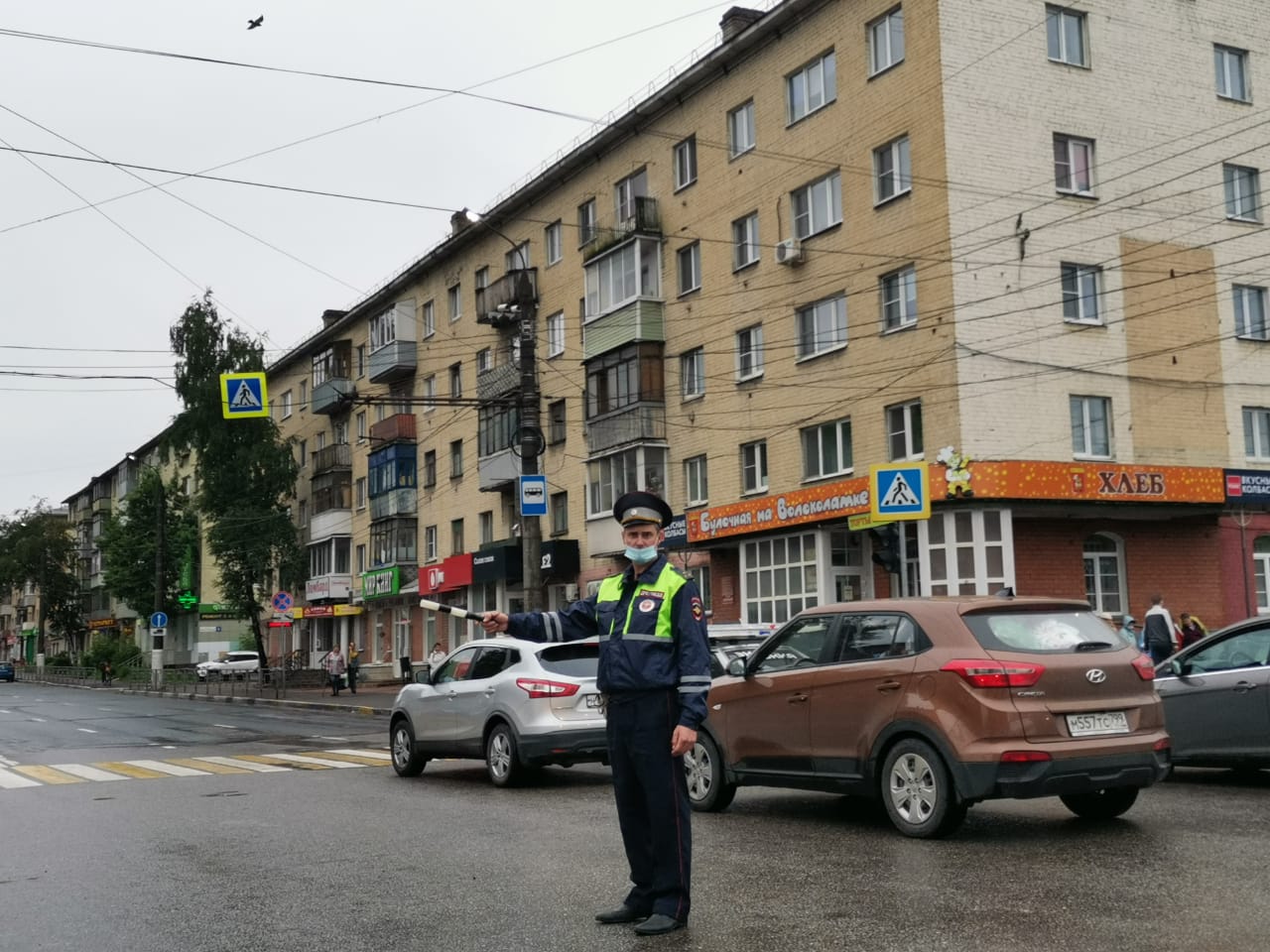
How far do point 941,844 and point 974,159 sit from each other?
20.3 m

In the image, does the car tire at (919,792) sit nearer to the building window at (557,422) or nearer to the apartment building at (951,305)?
the apartment building at (951,305)

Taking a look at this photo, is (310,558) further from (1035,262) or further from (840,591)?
(1035,262)

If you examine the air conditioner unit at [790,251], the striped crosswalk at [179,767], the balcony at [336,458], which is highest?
the air conditioner unit at [790,251]

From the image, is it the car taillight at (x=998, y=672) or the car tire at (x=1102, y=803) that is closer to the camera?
the car taillight at (x=998, y=672)

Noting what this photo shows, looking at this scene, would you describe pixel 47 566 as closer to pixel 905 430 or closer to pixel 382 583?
pixel 382 583

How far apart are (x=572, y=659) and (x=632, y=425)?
21.9 meters

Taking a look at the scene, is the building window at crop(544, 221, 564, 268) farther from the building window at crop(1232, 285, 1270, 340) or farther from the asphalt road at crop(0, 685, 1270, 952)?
the asphalt road at crop(0, 685, 1270, 952)

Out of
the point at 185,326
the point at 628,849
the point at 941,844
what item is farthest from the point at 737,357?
the point at 185,326

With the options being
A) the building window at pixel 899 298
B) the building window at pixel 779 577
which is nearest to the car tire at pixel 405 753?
the building window at pixel 779 577

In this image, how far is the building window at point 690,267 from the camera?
34.6m

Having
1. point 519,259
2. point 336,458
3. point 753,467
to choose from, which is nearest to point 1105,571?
point 753,467

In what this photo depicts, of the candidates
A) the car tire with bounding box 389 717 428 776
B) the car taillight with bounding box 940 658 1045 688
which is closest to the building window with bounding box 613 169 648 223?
the car tire with bounding box 389 717 428 776

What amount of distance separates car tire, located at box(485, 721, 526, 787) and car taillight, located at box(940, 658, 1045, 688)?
567cm

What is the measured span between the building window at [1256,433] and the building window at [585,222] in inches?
700
